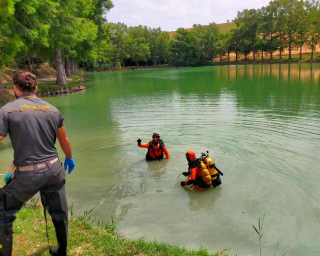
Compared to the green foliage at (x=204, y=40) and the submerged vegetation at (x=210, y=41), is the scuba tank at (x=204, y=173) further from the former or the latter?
the submerged vegetation at (x=210, y=41)

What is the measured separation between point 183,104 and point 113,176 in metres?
12.1

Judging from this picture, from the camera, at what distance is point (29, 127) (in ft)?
10.5

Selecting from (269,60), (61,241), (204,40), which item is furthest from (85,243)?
(204,40)

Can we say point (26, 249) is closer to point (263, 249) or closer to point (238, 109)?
point (263, 249)

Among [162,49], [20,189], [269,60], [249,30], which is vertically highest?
[249,30]

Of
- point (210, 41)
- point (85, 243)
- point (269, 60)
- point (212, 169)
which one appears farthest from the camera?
A: point (210, 41)

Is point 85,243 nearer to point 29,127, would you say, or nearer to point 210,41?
point 29,127

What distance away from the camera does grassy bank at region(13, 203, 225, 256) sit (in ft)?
13.1

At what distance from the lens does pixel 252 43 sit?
91500mm

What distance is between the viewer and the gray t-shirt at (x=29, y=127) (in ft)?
10.3

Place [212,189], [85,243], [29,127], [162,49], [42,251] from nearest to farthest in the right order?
1. [29,127]
2. [42,251]
3. [85,243]
4. [212,189]
5. [162,49]

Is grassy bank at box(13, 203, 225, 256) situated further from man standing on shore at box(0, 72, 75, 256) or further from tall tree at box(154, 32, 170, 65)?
tall tree at box(154, 32, 170, 65)

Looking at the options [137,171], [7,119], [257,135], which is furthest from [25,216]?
[257,135]

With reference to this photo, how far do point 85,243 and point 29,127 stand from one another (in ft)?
6.38
